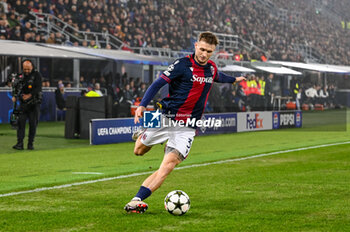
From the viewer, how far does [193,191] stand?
8.75 metres

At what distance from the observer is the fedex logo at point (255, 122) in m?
24.1

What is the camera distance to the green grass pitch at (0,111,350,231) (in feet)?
21.0

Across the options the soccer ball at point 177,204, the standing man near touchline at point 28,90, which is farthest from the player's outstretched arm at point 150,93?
the standing man near touchline at point 28,90

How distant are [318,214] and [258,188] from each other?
213cm

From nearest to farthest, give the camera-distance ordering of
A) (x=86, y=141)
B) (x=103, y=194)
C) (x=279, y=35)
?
1. (x=103, y=194)
2. (x=86, y=141)
3. (x=279, y=35)

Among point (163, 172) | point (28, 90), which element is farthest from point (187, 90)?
point (28, 90)

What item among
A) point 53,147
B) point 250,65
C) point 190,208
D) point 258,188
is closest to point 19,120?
point 53,147

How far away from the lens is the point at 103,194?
8516mm

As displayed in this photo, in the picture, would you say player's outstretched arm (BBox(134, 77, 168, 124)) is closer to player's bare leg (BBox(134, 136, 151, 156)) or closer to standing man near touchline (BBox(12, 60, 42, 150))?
player's bare leg (BBox(134, 136, 151, 156))

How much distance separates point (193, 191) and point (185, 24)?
3361cm

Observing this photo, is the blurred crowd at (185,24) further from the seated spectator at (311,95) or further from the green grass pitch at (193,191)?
the green grass pitch at (193,191)

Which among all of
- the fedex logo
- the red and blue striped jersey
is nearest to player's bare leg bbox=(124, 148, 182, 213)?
the red and blue striped jersey

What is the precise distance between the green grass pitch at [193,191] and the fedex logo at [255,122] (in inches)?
298

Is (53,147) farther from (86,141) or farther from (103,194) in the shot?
(103,194)
